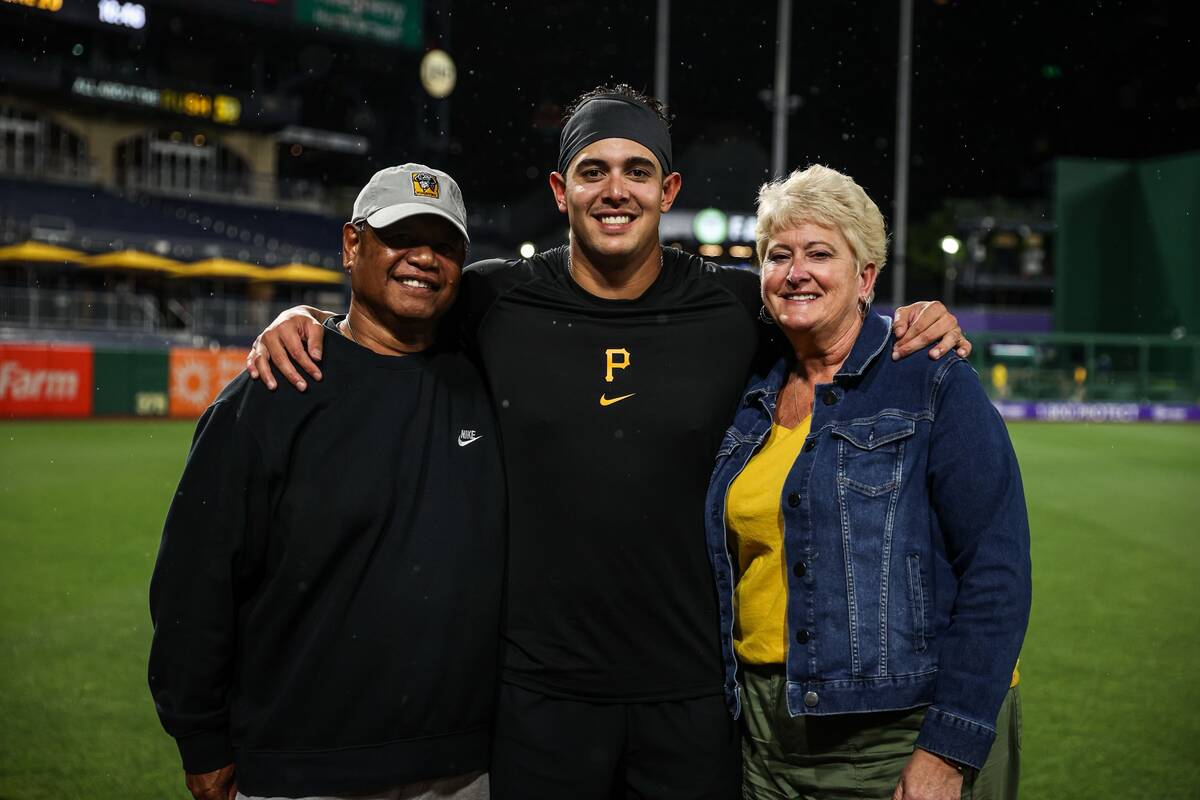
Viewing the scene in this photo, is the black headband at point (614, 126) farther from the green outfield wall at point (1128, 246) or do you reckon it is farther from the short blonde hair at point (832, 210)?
the green outfield wall at point (1128, 246)

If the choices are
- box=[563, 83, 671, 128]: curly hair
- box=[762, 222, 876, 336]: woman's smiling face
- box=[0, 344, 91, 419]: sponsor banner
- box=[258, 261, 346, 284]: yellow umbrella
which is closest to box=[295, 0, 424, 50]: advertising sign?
box=[258, 261, 346, 284]: yellow umbrella

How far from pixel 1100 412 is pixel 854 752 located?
28387 millimetres

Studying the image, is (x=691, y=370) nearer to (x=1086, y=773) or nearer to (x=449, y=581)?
(x=449, y=581)

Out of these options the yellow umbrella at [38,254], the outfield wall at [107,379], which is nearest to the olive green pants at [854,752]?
the outfield wall at [107,379]

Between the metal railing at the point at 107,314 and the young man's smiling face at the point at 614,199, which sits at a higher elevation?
the metal railing at the point at 107,314

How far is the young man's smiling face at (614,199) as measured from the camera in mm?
3143

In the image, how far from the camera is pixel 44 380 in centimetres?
2019

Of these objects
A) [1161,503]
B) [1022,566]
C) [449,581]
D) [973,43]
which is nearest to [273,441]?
[449,581]

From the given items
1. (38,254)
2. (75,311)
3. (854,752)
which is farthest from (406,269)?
(38,254)

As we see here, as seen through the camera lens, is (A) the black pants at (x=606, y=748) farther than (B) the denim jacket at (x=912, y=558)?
Yes

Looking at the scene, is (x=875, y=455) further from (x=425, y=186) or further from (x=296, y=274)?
(x=296, y=274)

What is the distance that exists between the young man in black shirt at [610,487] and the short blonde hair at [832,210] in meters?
0.25

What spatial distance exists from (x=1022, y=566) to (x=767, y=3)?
2860cm

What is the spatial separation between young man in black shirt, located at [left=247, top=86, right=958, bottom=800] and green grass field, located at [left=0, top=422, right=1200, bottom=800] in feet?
8.83
